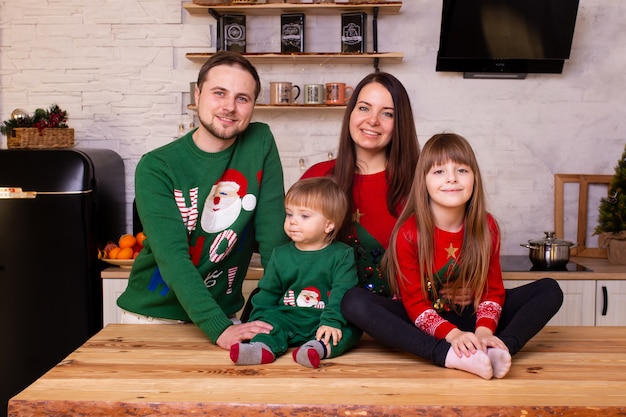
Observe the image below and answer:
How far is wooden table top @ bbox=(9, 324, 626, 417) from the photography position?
54.0 inches

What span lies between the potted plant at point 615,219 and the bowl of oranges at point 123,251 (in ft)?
7.18

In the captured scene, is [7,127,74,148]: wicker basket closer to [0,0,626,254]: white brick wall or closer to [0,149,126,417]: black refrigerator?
[0,149,126,417]: black refrigerator

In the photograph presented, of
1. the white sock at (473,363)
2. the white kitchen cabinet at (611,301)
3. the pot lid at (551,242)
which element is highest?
the pot lid at (551,242)

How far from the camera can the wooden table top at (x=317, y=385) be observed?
137cm

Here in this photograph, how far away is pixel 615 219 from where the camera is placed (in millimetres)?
3281

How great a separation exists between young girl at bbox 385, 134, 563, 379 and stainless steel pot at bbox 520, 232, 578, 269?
1.31 m

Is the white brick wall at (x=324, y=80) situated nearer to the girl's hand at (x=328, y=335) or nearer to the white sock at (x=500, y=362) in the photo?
the girl's hand at (x=328, y=335)

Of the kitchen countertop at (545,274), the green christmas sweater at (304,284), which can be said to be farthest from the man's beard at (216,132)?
the kitchen countertop at (545,274)

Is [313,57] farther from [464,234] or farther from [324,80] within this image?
[464,234]

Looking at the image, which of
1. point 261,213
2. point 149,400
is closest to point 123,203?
point 261,213

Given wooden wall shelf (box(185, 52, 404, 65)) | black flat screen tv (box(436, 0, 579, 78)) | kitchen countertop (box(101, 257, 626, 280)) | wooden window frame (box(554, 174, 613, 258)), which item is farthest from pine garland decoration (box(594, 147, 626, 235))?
wooden wall shelf (box(185, 52, 404, 65))

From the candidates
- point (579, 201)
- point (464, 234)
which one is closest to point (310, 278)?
point (464, 234)

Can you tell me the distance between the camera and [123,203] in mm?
3535

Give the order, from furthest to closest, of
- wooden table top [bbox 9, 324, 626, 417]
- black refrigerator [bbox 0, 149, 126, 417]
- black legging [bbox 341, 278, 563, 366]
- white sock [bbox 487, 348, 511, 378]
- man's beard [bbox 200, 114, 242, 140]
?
black refrigerator [bbox 0, 149, 126, 417] < man's beard [bbox 200, 114, 242, 140] < black legging [bbox 341, 278, 563, 366] < white sock [bbox 487, 348, 511, 378] < wooden table top [bbox 9, 324, 626, 417]
